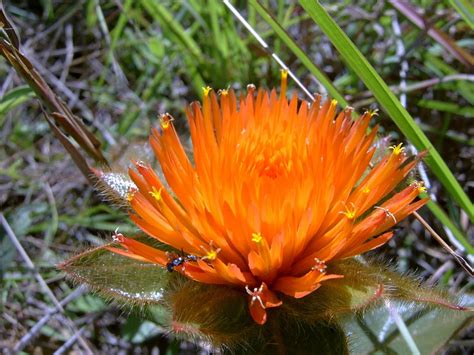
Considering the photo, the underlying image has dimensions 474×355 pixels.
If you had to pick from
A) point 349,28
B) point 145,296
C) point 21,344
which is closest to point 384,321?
point 145,296

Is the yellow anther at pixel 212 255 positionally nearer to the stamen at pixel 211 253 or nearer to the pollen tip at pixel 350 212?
the stamen at pixel 211 253

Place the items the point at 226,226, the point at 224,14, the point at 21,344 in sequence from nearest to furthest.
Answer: the point at 226,226 < the point at 21,344 < the point at 224,14

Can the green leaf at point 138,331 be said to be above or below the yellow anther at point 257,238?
below

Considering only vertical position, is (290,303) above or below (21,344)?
below

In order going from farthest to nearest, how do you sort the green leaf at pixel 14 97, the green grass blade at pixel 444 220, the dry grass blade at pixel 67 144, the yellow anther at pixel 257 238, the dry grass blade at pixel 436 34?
the dry grass blade at pixel 436 34 < the green leaf at pixel 14 97 < the dry grass blade at pixel 67 144 < the green grass blade at pixel 444 220 < the yellow anther at pixel 257 238

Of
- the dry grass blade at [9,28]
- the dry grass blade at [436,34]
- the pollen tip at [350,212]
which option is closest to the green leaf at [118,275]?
the pollen tip at [350,212]

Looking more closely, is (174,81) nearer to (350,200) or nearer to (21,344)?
(21,344)
